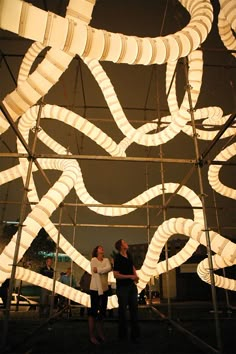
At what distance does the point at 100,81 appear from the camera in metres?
4.92

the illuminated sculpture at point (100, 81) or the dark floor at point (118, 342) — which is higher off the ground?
the illuminated sculpture at point (100, 81)

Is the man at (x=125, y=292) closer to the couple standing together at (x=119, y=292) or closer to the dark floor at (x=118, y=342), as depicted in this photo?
the couple standing together at (x=119, y=292)

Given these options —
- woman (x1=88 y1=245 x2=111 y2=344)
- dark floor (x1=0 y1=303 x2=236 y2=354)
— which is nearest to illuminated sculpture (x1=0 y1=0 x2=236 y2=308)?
dark floor (x1=0 y1=303 x2=236 y2=354)

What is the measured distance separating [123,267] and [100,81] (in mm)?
3030

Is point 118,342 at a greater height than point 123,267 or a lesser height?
lesser

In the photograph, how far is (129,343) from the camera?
12.6ft

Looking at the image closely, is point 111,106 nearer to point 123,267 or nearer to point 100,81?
point 100,81

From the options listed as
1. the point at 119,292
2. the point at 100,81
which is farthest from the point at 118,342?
the point at 100,81

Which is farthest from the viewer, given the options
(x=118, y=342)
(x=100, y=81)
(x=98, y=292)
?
(x=100, y=81)

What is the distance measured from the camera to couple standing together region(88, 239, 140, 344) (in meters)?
3.99

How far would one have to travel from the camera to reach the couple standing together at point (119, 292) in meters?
3.99

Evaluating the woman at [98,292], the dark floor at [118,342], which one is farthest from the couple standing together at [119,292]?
the dark floor at [118,342]

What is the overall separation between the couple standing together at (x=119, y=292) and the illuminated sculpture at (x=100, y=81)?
1.04m

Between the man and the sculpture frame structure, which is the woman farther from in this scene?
the sculpture frame structure
